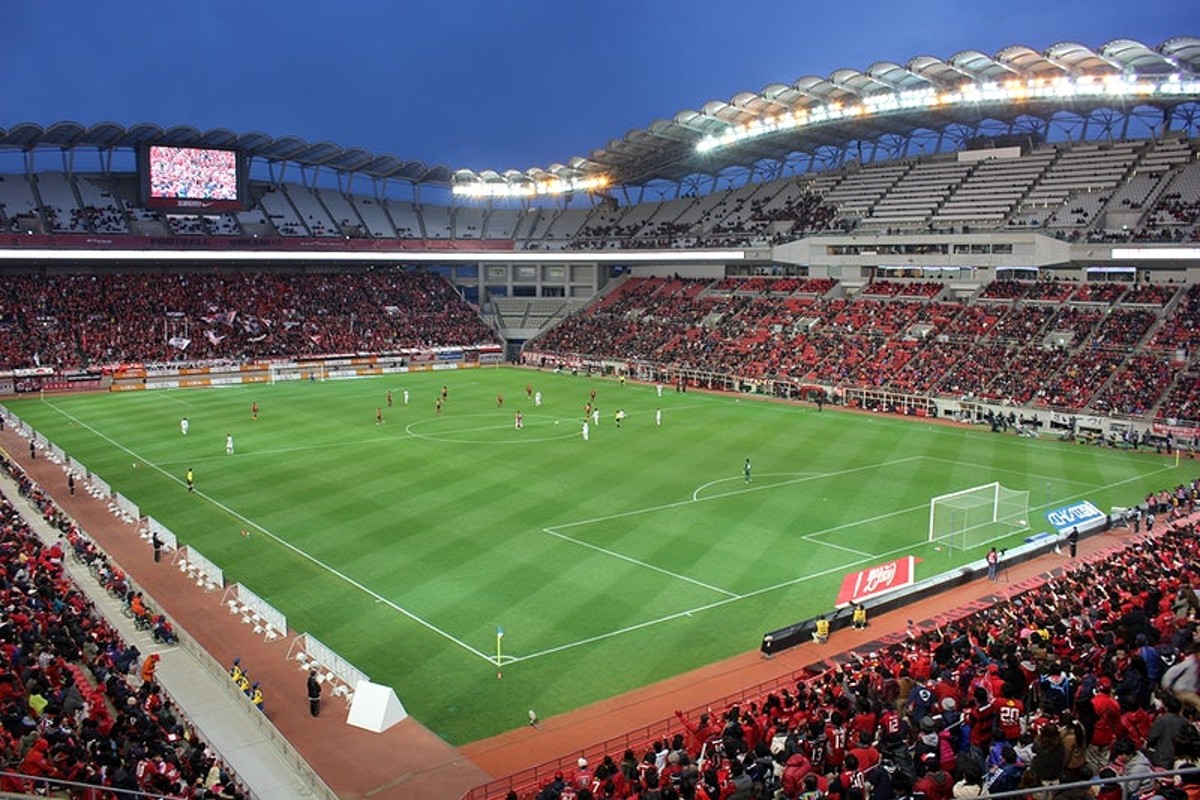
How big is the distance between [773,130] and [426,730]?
6125 cm

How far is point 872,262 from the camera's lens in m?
71.1

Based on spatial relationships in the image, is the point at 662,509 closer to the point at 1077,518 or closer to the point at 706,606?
the point at 706,606

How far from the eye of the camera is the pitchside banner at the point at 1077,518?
28.9m

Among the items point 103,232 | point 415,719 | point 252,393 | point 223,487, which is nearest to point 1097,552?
point 415,719

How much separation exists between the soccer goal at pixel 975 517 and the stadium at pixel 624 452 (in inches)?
6.2

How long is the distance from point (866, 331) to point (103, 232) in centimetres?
6120

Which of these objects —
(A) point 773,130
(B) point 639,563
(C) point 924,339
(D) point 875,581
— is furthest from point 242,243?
(D) point 875,581

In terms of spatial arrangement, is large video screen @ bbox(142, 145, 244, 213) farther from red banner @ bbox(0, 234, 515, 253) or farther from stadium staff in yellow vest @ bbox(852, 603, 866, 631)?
stadium staff in yellow vest @ bbox(852, 603, 866, 631)

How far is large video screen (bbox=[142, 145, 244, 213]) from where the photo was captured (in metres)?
77.1

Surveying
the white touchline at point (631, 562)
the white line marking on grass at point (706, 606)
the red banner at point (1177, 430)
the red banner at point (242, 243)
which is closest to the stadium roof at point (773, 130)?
the red banner at point (242, 243)

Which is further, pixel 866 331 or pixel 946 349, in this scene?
pixel 866 331

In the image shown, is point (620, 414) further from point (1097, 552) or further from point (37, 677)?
point (37, 677)

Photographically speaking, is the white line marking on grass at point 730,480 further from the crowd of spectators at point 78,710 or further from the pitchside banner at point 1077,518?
the crowd of spectators at point 78,710

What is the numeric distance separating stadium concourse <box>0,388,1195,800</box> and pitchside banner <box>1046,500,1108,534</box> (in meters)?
4.06
